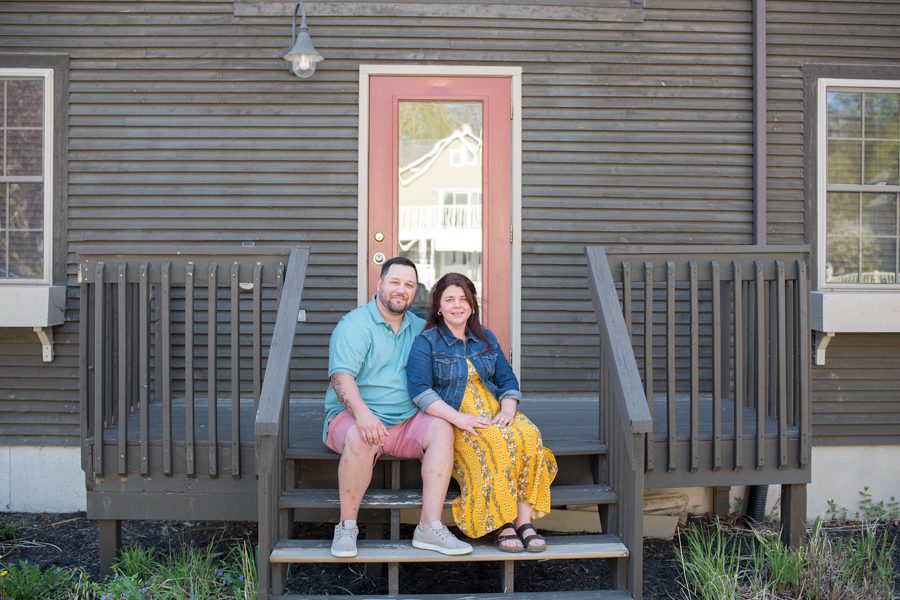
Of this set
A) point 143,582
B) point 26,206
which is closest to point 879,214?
point 143,582

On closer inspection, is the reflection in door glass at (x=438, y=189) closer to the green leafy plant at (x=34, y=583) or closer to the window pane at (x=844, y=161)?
the window pane at (x=844, y=161)

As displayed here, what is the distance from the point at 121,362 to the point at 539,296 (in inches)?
90.4

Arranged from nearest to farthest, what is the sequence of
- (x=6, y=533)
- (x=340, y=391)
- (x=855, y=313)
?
(x=340, y=391)
(x=6, y=533)
(x=855, y=313)

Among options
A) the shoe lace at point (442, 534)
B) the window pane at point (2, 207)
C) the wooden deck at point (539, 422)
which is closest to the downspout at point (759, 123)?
the wooden deck at point (539, 422)

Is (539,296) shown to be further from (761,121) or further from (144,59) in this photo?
(144,59)

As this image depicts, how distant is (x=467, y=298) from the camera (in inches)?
125

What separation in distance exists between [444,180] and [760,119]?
185 centimetres

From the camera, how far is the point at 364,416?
9.70 feet

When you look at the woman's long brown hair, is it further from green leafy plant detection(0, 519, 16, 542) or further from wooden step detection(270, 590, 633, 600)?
green leafy plant detection(0, 519, 16, 542)

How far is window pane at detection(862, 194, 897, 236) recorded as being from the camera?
4.77 m

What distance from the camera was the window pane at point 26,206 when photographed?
15.0 feet

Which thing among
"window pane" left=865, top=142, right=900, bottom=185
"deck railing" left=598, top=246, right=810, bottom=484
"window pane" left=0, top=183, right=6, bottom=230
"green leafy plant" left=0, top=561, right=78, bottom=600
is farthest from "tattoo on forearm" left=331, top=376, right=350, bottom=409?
"window pane" left=865, top=142, right=900, bottom=185

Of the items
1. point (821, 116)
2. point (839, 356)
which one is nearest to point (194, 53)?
point (821, 116)

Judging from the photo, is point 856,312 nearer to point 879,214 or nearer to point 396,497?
point 879,214
